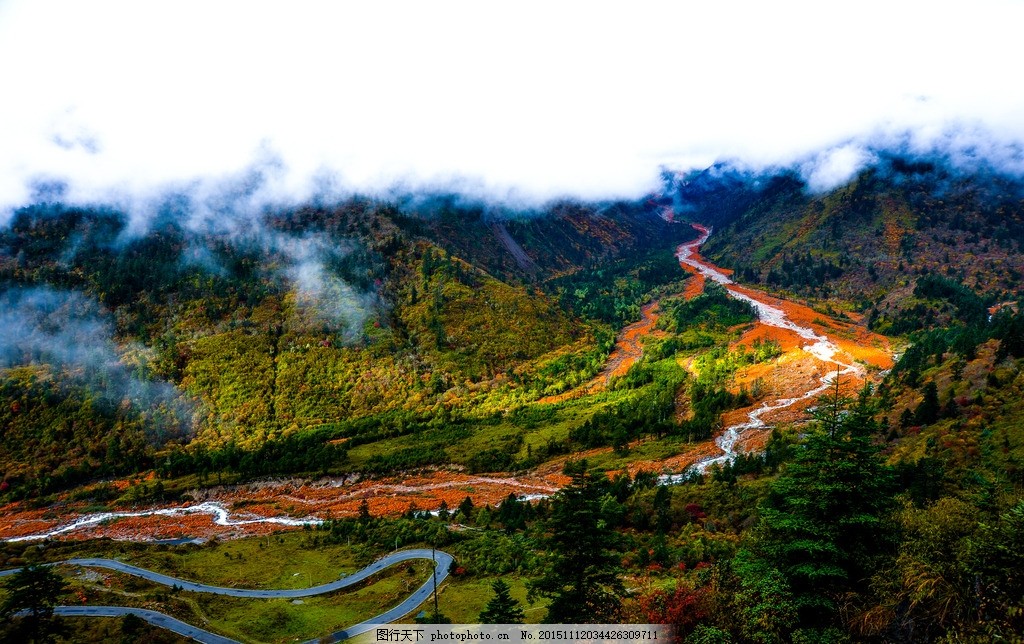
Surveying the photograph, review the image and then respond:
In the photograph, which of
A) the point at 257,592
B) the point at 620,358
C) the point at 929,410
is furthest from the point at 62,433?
the point at 929,410

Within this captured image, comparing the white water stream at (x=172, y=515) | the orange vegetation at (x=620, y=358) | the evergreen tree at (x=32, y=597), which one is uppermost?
the evergreen tree at (x=32, y=597)

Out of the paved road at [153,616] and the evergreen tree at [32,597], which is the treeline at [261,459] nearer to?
the paved road at [153,616]

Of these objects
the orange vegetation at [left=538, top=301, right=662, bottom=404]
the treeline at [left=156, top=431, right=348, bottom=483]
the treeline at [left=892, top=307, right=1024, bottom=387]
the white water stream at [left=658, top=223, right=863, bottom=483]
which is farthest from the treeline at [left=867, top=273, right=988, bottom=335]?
Answer: the treeline at [left=156, top=431, right=348, bottom=483]

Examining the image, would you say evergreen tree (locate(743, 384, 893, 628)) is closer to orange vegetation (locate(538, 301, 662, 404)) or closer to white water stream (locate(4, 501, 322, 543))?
white water stream (locate(4, 501, 322, 543))

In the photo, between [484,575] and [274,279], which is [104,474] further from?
[484,575]

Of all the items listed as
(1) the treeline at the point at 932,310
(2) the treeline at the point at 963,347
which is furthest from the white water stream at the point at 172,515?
(1) the treeline at the point at 932,310

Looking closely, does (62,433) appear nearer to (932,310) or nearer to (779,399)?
(779,399)
